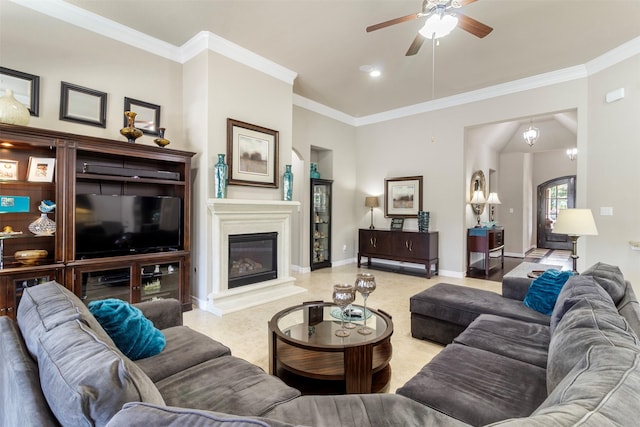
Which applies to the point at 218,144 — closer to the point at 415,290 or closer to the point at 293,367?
the point at 293,367

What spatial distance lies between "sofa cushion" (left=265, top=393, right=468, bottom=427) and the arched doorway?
10.7m

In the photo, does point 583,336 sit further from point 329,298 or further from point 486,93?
point 486,93

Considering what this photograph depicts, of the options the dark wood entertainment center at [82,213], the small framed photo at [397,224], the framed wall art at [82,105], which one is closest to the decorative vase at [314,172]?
the small framed photo at [397,224]

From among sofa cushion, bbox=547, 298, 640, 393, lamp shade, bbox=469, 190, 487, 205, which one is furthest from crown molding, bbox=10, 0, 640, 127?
sofa cushion, bbox=547, 298, 640, 393

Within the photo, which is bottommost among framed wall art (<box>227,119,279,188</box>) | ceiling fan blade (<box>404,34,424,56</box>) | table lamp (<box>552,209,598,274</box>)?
table lamp (<box>552,209,598,274</box>)

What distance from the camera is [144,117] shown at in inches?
147

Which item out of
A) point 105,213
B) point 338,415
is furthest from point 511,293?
point 105,213

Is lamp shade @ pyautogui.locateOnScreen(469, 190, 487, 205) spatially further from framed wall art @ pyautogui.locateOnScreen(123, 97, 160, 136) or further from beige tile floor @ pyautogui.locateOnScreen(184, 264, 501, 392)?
framed wall art @ pyautogui.locateOnScreen(123, 97, 160, 136)

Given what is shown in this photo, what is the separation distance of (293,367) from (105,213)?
101 inches

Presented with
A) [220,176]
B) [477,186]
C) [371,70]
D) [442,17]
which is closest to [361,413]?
[442,17]

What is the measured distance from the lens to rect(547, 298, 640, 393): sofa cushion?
3.55 feet

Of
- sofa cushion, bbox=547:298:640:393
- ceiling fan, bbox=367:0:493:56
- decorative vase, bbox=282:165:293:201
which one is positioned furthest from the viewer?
decorative vase, bbox=282:165:293:201

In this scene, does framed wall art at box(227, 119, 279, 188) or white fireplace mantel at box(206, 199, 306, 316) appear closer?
white fireplace mantel at box(206, 199, 306, 316)

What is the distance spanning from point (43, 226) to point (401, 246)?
5148mm
